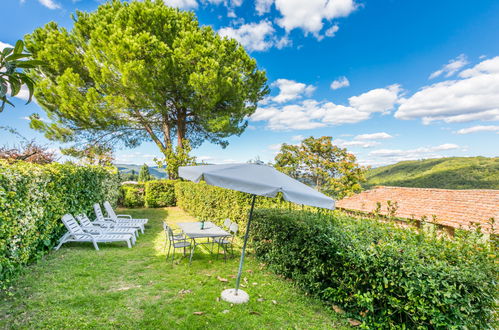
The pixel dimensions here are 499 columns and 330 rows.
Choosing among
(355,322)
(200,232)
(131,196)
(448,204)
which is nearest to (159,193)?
(131,196)

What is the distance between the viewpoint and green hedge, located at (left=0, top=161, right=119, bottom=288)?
372 centimetres

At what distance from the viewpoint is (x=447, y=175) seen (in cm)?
3606

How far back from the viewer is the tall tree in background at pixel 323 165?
21.5m

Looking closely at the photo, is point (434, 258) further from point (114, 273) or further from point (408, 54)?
point (408, 54)

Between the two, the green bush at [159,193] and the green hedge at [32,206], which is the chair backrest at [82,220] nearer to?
the green hedge at [32,206]

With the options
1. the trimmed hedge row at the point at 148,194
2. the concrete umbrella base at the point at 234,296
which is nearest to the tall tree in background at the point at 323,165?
the trimmed hedge row at the point at 148,194

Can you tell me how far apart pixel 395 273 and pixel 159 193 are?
14405mm

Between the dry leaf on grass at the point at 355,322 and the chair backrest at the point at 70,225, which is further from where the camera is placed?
the chair backrest at the point at 70,225

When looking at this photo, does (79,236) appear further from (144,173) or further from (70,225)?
(144,173)

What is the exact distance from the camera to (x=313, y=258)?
384 centimetres

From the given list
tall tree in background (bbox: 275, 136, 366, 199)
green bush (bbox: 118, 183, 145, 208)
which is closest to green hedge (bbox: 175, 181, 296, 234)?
green bush (bbox: 118, 183, 145, 208)

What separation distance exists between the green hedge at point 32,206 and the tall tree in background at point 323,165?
16114 millimetres

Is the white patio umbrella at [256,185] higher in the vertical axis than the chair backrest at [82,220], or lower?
higher

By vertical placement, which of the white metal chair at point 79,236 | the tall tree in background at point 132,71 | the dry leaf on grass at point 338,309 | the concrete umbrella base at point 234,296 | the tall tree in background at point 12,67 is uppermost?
the tall tree in background at point 132,71
